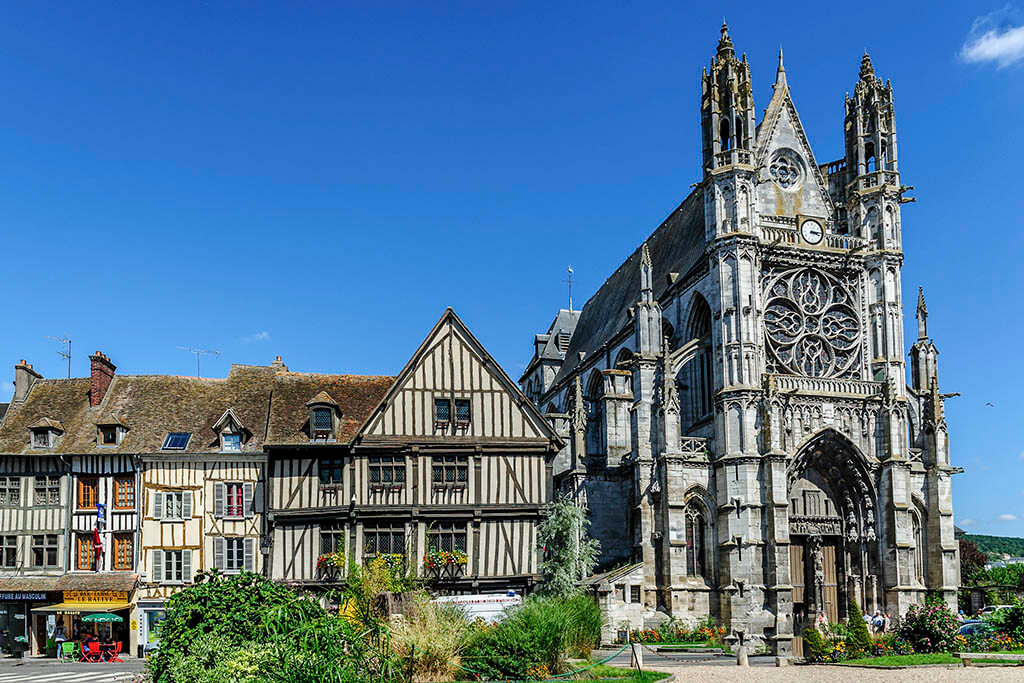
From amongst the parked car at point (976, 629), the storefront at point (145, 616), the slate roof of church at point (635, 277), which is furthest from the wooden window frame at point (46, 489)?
the parked car at point (976, 629)

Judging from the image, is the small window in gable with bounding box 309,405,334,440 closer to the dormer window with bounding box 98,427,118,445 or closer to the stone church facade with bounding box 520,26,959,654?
the dormer window with bounding box 98,427,118,445

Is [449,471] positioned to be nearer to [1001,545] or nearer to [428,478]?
[428,478]

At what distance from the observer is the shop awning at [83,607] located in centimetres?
2830

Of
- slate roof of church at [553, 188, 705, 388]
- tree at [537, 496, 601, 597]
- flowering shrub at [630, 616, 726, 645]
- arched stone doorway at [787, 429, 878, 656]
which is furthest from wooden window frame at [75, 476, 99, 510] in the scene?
arched stone doorway at [787, 429, 878, 656]

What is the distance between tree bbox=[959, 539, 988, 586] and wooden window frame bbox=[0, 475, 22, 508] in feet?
147

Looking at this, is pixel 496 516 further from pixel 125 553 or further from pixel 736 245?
pixel 736 245

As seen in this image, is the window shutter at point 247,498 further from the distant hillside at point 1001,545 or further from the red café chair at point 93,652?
the distant hillside at point 1001,545

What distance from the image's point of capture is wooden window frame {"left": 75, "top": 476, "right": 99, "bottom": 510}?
99.0ft

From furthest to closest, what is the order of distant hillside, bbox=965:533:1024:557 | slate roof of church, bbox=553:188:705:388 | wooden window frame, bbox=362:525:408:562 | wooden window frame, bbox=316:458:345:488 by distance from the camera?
distant hillside, bbox=965:533:1024:557 < slate roof of church, bbox=553:188:705:388 < wooden window frame, bbox=316:458:345:488 < wooden window frame, bbox=362:525:408:562

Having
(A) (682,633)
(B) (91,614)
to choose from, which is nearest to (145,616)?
(B) (91,614)

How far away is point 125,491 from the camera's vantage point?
30.1 meters

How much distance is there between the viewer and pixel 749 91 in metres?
37.3

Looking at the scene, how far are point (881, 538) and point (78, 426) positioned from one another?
25.3 meters

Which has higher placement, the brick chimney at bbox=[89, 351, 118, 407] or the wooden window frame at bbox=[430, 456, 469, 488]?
the brick chimney at bbox=[89, 351, 118, 407]
